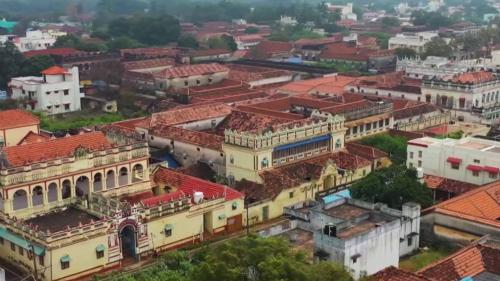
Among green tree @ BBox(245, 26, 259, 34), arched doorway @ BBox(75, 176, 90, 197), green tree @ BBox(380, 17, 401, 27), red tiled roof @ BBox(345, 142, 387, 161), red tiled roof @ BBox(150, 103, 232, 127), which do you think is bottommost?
red tiled roof @ BBox(345, 142, 387, 161)

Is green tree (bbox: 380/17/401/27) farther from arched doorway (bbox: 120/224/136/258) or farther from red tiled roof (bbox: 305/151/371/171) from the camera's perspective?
arched doorway (bbox: 120/224/136/258)

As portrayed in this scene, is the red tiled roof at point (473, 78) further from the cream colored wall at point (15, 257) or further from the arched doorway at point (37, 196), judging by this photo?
the cream colored wall at point (15, 257)

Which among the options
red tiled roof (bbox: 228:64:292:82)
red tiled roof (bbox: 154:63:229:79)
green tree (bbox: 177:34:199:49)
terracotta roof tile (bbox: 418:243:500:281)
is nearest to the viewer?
terracotta roof tile (bbox: 418:243:500:281)

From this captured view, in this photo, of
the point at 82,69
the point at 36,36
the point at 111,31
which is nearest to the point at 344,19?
the point at 111,31

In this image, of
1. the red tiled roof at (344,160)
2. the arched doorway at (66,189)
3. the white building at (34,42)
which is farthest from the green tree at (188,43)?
the arched doorway at (66,189)

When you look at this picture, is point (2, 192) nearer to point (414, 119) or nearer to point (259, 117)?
point (259, 117)

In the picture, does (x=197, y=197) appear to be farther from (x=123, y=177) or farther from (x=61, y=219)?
(x=61, y=219)

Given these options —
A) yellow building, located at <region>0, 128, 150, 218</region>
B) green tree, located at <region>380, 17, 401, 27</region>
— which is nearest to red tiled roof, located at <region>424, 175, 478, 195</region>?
yellow building, located at <region>0, 128, 150, 218</region>

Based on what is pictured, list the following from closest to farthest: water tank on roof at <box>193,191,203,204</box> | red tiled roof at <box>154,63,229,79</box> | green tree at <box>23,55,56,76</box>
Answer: water tank on roof at <box>193,191,203,204</box> < red tiled roof at <box>154,63,229,79</box> < green tree at <box>23,55,56,76</box>
